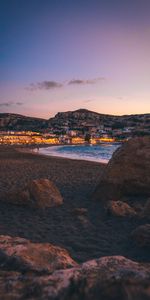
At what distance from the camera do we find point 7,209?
8875 millimetres

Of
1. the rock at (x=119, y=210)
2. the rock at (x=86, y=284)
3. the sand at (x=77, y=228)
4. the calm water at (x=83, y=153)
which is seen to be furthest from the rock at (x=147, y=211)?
the calm water at (x=83, y=153)

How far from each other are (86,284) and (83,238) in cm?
418

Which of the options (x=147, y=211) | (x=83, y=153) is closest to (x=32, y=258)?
(x=147, y=211)

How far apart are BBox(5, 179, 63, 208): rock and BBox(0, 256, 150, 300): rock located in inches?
253

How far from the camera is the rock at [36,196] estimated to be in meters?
9.12

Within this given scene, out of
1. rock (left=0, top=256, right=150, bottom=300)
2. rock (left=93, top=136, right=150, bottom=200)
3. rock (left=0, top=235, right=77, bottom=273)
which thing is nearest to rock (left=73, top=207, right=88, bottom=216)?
rock (left=93, top=136, right=150, bottom=200)

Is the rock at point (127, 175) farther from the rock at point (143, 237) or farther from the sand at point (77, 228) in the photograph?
the rock at point (143, 237)

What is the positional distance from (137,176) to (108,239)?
392cm

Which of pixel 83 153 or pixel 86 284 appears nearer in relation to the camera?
pixel 86 284

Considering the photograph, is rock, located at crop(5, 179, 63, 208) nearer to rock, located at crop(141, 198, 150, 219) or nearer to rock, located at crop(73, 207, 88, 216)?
rock, located at crop(73, 207, 88, 216)

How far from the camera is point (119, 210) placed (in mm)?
8258

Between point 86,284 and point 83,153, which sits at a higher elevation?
point 86,284

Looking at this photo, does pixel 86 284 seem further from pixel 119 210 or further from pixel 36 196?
pixel 36 196

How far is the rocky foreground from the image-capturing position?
7.77 feet
